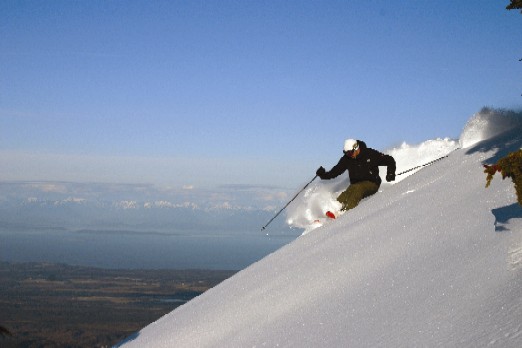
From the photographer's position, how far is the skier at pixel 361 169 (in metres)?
12.9

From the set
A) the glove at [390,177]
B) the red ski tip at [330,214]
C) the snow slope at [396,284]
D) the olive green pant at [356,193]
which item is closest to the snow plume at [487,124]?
the snow slope at [396,284]

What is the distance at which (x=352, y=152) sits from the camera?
1297 cm

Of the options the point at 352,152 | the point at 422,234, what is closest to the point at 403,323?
the point at 422,234

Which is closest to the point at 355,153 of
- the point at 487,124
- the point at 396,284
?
the point at 487,124

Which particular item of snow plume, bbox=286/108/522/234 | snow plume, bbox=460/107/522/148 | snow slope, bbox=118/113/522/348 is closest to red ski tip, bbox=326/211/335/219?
snow plume, bbox=286/108/522/234

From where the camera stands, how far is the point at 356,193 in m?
12.9

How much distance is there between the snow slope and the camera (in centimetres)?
430

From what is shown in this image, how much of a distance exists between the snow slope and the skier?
2421 millimetres

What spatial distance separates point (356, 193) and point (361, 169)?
26.4 inches

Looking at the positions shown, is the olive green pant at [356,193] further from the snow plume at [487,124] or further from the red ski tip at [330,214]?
the snow plume at [487,124]

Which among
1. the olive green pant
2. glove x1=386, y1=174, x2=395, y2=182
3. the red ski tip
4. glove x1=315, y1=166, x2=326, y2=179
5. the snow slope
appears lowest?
the snow slope

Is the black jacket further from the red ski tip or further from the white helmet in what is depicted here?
the red ski tip

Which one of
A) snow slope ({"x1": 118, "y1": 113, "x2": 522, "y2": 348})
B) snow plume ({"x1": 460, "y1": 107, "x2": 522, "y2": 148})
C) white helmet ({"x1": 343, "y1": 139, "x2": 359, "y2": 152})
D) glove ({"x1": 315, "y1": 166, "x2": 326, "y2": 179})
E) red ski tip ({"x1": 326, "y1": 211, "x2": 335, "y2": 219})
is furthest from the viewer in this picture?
glove ({"x1": 315, "y1": 166, "x2": 326, "y2": 179})

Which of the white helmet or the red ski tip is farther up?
the white helmet
